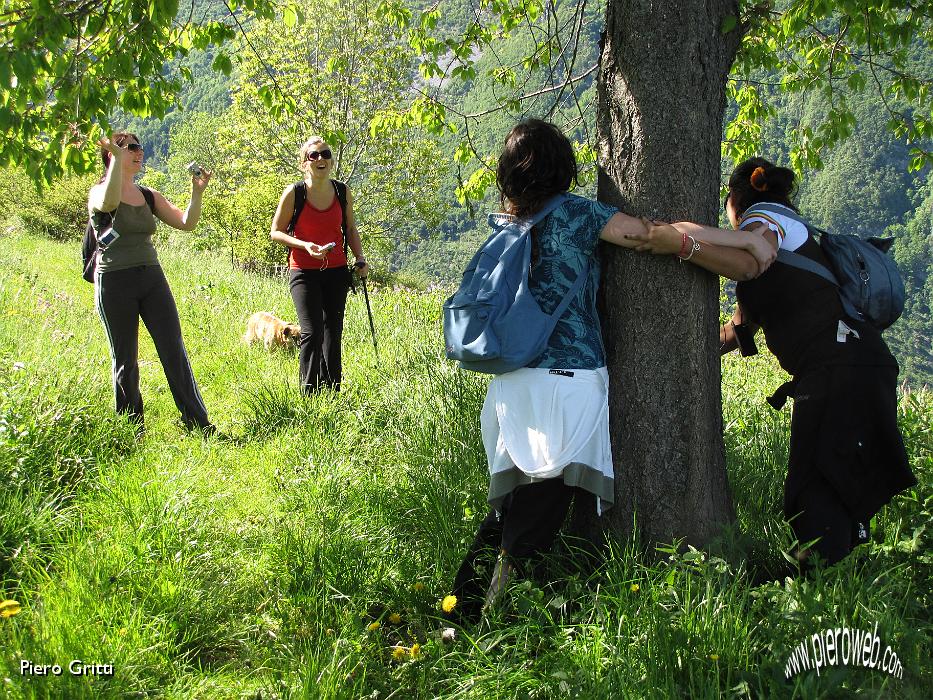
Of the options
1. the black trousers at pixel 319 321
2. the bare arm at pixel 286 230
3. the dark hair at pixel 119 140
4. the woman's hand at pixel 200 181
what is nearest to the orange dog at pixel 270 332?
the black trousers at pixel 319 321

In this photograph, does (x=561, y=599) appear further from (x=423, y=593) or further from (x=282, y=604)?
(x=282, y=604)

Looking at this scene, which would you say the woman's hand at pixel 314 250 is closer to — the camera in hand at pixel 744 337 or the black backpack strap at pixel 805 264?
the camera in hand at pixel 744 337

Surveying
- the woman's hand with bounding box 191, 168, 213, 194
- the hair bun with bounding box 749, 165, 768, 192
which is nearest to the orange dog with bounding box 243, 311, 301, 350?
the woman's hand with bounding box 191, 168, 213, 194

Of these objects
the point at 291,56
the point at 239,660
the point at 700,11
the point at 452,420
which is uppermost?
the point at 291,56

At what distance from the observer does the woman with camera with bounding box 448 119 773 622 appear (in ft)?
8.93

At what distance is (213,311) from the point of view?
9.03 m

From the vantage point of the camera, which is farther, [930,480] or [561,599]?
[930,480]

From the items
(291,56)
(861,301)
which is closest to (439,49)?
(861,301)

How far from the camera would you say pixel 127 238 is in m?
5.00

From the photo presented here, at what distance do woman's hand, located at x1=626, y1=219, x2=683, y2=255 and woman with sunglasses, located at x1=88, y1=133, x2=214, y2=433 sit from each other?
10.5 feet

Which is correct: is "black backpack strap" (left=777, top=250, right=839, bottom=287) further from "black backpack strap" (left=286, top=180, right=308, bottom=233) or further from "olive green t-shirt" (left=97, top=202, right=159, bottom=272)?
"olive green t-shirt" (left=97, top=202, right=159, bottom=272)

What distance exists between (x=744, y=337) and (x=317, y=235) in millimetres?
3379

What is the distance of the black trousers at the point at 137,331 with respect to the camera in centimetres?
500

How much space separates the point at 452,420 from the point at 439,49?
2.88 metres
